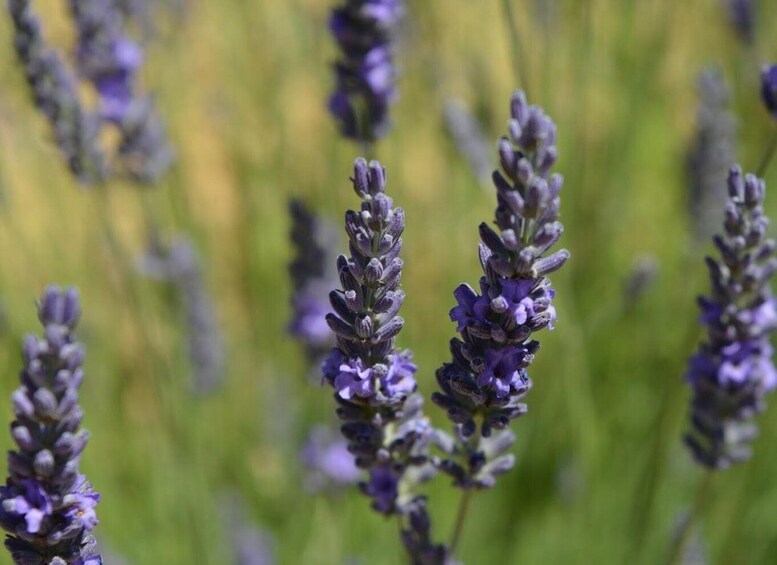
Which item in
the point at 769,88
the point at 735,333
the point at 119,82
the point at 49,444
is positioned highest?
the point at 119,82

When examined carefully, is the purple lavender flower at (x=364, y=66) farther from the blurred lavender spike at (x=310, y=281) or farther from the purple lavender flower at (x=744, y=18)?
the purple lavender flower at (x=744, y=18)

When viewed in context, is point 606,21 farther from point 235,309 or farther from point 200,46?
point 200,46

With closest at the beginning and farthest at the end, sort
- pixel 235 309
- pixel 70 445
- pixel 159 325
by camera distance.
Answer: pixel 70 445, pixel 159 325, pixel 235 309

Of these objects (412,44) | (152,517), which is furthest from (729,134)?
(152,517)

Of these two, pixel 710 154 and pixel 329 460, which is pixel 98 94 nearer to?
pixel 329 460

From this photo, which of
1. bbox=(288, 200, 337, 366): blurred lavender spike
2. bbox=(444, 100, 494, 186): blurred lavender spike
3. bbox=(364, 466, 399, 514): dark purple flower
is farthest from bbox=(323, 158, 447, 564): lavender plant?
bbox=(444, 100, 494, 186): blurred lavender spike

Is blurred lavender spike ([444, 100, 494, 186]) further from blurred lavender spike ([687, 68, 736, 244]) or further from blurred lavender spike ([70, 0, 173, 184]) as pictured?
blurred lavender spike ([70, 0, 173, 184])

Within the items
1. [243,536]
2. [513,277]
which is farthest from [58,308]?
[243,536]
